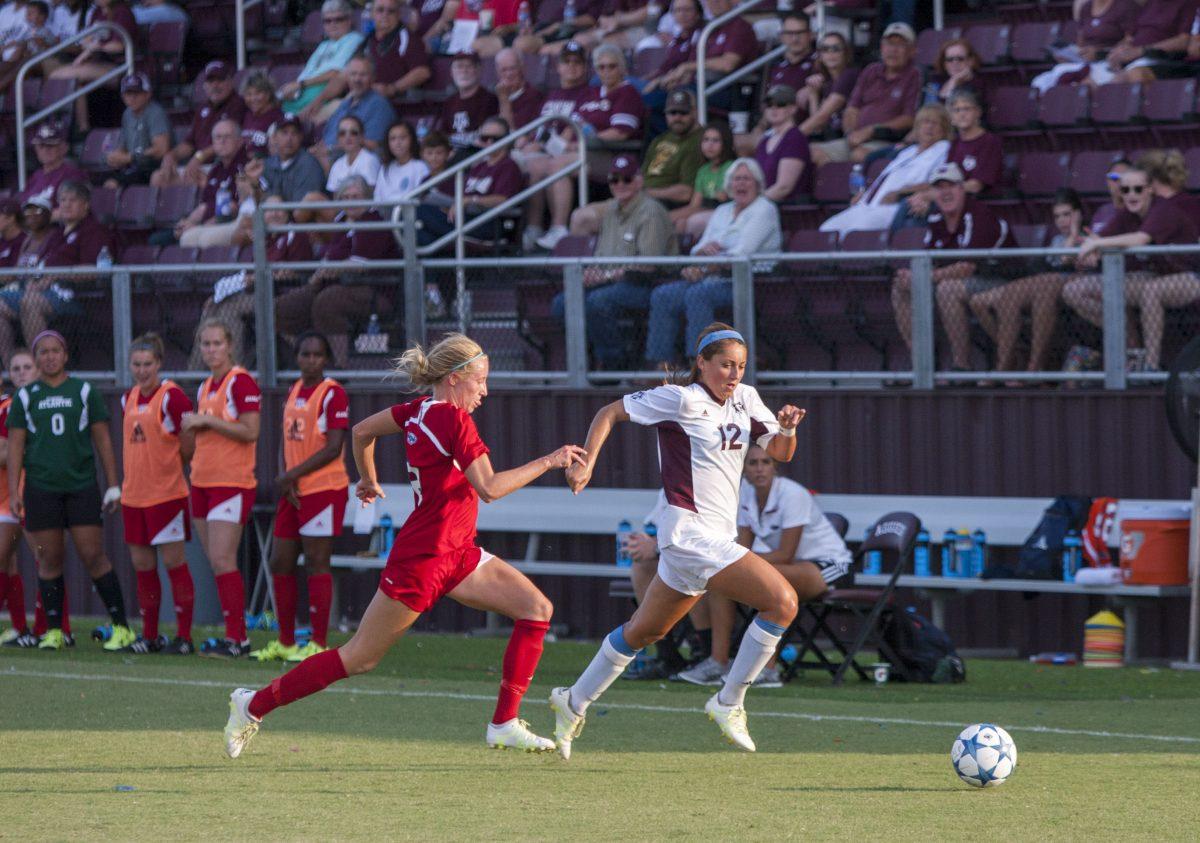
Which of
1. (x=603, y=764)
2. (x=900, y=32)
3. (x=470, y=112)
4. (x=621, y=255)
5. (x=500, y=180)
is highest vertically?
(x=900, y=32)

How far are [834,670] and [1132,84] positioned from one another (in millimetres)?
5728

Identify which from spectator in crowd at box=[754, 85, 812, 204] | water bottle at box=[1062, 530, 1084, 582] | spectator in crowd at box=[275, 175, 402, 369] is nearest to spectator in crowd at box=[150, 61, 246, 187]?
spectator in crowd at box=[275, 175, 402, 369]

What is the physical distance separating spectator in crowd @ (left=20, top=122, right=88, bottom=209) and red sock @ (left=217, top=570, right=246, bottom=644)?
24.3 feet

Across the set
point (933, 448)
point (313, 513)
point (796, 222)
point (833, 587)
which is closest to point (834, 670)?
point (833, 587)

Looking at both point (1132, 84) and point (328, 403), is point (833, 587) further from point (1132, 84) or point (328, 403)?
point (1132, 84)

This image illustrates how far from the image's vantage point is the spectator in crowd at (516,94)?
17.3 meters

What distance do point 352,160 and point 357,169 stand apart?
0.51 ft

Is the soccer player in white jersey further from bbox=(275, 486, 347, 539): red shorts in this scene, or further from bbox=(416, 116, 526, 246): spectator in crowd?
bbox=(416, 116, 526, 246): spectator in crowd

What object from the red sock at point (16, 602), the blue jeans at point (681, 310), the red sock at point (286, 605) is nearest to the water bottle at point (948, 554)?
the blue jeans at point (681, 310)

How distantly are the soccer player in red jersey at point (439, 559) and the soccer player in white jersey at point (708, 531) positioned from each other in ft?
1.70

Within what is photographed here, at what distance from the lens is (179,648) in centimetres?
1338

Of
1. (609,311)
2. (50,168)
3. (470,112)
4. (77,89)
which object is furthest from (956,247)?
(77,89)

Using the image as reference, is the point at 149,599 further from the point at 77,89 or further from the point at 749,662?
the point at 77,89

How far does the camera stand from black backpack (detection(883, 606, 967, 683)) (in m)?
11.7
